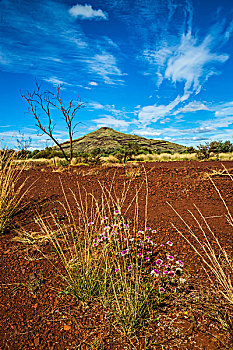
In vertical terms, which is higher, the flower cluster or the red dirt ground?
the flower cluster

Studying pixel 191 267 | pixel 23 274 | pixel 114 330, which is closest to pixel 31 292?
pixel 23 274

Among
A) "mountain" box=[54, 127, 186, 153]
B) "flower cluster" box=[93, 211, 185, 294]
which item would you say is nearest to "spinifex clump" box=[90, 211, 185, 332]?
"flower cluster" box=[93, 211, 185, 294]

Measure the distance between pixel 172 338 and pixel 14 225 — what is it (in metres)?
2.86

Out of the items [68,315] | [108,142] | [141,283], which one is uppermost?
[108,142]

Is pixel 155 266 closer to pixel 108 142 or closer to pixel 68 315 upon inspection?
pixel 68 315

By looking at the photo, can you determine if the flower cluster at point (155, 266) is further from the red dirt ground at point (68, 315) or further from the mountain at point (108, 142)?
the mountain at point (108, 142)

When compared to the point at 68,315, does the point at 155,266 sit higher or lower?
higher

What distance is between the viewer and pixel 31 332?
5.23 feet

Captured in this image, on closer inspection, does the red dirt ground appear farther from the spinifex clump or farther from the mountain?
the mountain

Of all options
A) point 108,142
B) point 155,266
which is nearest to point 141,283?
point 155,266

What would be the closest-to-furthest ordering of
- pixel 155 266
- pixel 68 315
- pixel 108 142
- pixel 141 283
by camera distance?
pixel 68 315
pixel 141 283
pixel 155 266
pixel 108 142

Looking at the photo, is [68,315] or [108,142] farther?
[108,142]

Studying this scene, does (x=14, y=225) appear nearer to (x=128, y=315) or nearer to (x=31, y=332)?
(x=31, y=332)

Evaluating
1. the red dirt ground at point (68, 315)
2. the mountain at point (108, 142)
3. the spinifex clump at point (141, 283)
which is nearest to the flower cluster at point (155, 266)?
the spinifex clump at point (141, 283)
